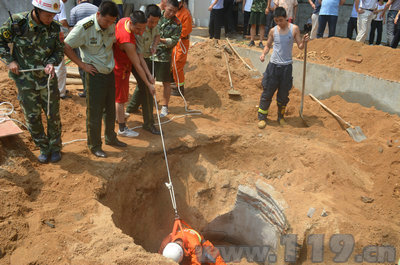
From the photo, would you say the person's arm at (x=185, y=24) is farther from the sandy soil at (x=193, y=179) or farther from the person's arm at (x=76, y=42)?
the person's arm at (x=76, y=42)

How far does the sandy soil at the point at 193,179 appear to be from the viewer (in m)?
3.36

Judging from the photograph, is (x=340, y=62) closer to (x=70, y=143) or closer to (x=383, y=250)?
(x=383, y=250)

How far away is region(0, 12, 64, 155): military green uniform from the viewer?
3.57 metres

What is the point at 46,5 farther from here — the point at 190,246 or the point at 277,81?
the point at 277,81

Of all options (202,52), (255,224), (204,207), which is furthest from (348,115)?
(202,52)

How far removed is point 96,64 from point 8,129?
1.39 metres

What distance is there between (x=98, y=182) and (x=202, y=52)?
17.5 ft

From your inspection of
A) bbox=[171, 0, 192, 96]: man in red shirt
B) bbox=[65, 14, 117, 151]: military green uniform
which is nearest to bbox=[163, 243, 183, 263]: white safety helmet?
bbox=[65, 14, 117, 151]: military green uniform

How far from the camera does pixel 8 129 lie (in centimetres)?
414

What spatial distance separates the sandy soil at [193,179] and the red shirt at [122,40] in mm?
1221


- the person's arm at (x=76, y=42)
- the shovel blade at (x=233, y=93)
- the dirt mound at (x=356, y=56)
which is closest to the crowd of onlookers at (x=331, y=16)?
the dirt mound at (x=356, y=56)

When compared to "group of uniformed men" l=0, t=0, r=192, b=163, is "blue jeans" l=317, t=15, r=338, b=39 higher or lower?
higher

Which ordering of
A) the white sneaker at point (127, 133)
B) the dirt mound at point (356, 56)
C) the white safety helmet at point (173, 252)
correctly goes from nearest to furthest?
the white safety helmet at point (173, 252)
the white sneaker at point (127, 133)
the dirt mound at point (356, 56)

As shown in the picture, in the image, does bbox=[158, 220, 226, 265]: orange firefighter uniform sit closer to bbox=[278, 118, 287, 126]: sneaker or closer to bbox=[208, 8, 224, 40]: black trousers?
bbox=[278, 118, 287, 126]: sneaker
